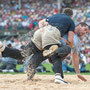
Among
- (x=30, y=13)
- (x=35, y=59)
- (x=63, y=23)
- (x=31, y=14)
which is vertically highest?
(x=30, y=13)

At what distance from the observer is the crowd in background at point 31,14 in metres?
22.6

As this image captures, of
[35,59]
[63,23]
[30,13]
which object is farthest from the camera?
[30,13]

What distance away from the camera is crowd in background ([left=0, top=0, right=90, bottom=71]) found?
2260 cm

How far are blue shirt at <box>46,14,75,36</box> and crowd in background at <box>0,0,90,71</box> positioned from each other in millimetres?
12608

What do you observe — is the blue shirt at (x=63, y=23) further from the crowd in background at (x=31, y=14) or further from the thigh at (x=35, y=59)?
the crowd in background at (x=31, y=14)

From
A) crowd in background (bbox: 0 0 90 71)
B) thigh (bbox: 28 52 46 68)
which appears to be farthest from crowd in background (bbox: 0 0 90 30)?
thigh (bbox: 28 52 46 68)

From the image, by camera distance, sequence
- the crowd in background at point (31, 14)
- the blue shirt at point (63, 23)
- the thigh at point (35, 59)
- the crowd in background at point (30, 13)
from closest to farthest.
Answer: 1. the blue shirt at point (63, 23)
2. the thigh at point (35, 59)
3. the crowd in background at point (31, 14)
4. the crowd in background at point (30, 13)

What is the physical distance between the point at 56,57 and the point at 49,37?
1.61 ft

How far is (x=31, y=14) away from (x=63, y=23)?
21.4m

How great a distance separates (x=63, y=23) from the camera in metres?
6.34

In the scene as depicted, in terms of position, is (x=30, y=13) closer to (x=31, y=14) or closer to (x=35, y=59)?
(x=31, y=14)

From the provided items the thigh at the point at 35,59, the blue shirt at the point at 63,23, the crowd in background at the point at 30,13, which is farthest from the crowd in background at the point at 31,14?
the blue shirt at the point at 63,23

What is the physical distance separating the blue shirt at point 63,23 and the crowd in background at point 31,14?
12.6m

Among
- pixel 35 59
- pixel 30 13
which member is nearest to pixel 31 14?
pixel 30 13
